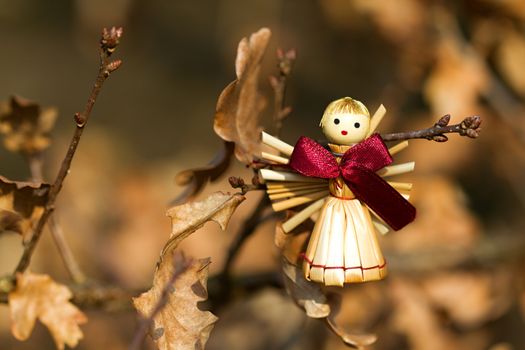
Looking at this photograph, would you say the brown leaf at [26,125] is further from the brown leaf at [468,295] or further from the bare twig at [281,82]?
the brown leaf at [468,295]

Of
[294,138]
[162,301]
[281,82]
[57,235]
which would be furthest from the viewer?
[294,138]

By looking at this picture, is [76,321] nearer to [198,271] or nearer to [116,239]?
A: [198,271]

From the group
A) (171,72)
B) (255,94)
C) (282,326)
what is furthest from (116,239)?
(255,94)

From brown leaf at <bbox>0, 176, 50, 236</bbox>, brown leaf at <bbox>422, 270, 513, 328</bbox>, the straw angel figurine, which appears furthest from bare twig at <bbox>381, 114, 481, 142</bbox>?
brown leaf at <bbox>422, 270, 513, 328</bbox>

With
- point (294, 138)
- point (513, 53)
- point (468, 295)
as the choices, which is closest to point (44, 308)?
point (468, 295)

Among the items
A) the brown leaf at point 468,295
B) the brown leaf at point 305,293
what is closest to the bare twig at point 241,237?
the brown leaf at point 305,293

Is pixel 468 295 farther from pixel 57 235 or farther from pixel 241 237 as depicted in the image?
pixel 57 235

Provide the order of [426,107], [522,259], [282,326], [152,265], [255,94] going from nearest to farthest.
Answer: [255,94] → [522,259] → [282,326] → [152,265] → [426,107]
